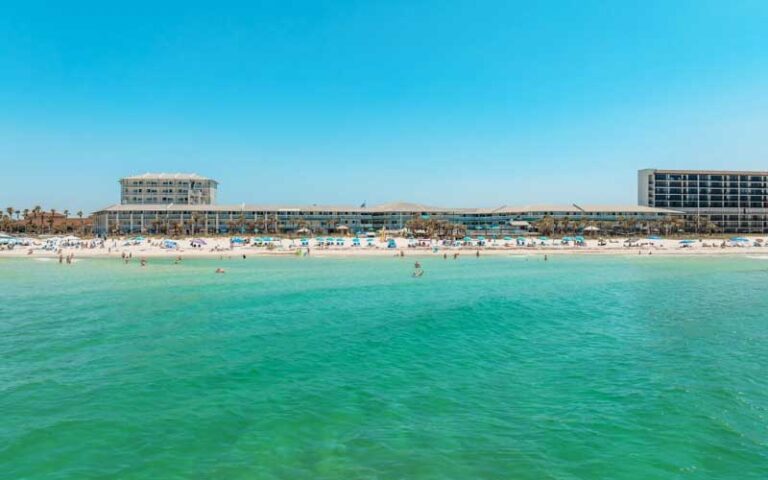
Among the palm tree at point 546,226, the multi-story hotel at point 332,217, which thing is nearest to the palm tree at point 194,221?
the multi-story hotel at point 332,217

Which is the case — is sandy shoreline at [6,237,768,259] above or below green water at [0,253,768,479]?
above

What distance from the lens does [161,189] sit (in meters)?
135

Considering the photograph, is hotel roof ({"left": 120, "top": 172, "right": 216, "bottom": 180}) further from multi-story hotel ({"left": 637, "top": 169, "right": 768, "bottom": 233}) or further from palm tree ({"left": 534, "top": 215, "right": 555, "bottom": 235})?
multi-story hotel ({"left": 637, "top": 169, "right": 768, "bottom": 233})

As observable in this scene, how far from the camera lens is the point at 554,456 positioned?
10.6 m

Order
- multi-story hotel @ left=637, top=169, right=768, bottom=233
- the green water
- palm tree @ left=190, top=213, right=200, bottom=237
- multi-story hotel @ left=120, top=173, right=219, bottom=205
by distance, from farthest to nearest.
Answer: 1. multi-story hotel @ left=120, top=173, right=219, bottom=205
2. multi-story hotel @ left=637, top=169, right=768, bottom=233
3. palm tree @ left=190, top=213, right=200, bottom=237
4. the green water

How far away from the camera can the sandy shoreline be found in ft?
240

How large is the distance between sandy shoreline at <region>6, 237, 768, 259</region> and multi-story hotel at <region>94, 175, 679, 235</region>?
2209 centimetres

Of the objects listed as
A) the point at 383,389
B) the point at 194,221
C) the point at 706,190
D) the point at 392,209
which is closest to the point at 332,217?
the point at 392,209

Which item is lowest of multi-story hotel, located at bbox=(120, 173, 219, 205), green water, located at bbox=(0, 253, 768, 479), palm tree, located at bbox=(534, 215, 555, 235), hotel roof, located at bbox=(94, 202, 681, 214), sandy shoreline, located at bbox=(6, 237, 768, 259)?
green water, located at bbox=(0, 253, 768, 479)

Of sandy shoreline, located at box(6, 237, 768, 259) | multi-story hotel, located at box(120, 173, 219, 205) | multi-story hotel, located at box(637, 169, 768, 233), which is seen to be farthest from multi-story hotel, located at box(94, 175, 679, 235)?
sandy shoreline, located at box(6, 237, 768, 259)

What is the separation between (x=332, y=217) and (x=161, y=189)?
49.3 metres

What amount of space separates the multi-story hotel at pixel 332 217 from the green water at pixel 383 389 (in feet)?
268

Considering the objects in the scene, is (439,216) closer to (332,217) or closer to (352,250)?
(332,217)

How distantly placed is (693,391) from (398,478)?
9.20m
